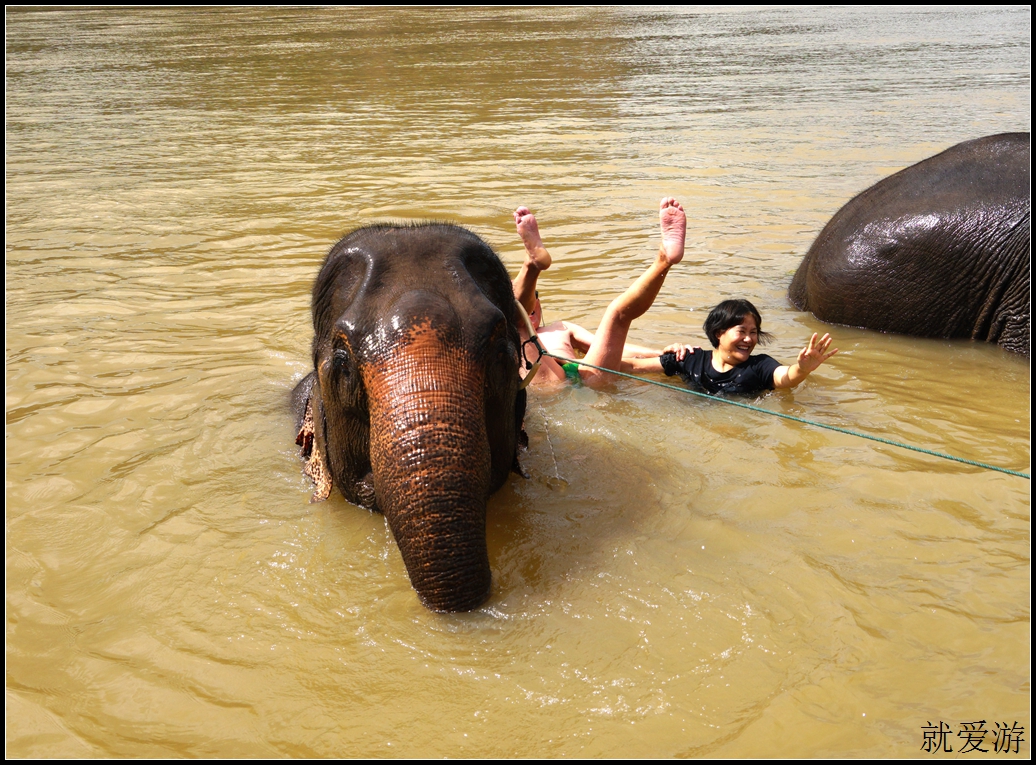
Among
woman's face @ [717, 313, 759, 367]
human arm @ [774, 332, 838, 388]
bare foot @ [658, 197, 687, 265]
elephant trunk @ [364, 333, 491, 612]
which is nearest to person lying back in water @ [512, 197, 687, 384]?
bare foot @ [658, 197, 687, 265]

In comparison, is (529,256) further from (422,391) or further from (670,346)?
(422,391)

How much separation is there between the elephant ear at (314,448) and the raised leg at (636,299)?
5.63ft

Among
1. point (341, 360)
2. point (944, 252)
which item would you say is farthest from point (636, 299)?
point (341, 360)

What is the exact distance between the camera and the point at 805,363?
4719 millimetres

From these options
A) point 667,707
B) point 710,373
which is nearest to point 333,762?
point 667,707

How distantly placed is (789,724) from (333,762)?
4.04 feet

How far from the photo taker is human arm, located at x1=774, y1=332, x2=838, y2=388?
459 cm

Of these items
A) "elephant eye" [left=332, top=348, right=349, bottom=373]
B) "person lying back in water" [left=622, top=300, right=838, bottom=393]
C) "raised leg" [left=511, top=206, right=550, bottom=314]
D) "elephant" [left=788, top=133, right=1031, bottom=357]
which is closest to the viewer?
"elephant eye" [left=332, top=348, right=349, bottom=373]

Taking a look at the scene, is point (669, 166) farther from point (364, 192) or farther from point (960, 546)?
point (960, 546)

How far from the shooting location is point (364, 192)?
9.27m

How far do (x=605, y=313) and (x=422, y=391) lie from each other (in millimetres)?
2600

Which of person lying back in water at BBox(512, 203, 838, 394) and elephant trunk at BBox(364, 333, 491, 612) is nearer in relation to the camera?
elephant trunk at BBox(364, 333, 491, 612)

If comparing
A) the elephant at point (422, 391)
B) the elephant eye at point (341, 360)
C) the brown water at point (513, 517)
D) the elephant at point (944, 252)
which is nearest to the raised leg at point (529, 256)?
the brown water at point (513, 517)

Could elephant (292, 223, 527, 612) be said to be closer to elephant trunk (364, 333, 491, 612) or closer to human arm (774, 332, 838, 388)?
elephant trunk (364, 333, 491, 612)
